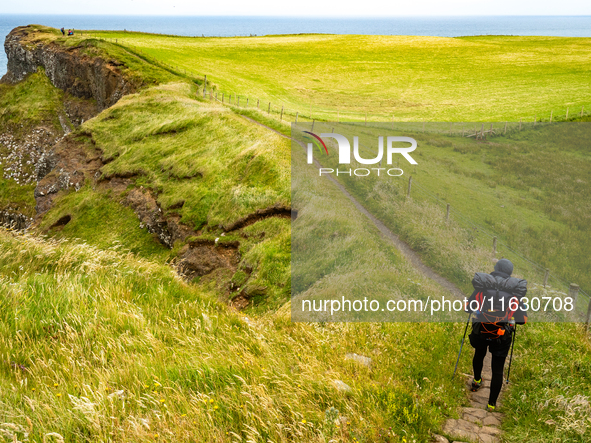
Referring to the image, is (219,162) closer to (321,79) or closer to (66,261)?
(66,261)

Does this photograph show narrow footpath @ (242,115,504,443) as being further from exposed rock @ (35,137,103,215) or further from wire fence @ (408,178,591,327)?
exposed rock @ (35,137,103,215)

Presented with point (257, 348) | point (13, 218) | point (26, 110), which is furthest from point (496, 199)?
point (26, 110)

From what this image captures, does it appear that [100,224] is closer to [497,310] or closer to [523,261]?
[523,261]

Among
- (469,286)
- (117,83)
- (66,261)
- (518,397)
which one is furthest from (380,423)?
(117,83)

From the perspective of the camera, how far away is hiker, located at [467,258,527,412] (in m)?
7.42

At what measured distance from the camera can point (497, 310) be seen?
7473 millimetres

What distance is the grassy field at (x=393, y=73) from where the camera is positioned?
53.9 meters

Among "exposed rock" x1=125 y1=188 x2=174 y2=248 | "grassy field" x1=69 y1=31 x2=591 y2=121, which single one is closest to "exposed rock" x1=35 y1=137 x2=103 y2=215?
"exposed rock" x1=125 y1=188 x2=174 y2=248

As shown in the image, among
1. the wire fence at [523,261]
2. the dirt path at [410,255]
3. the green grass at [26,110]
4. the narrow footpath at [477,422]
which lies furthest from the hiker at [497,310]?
the green grass at [26,110]

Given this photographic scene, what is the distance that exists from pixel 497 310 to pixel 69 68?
69317mm

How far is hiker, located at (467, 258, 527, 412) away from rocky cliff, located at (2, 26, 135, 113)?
164 ft

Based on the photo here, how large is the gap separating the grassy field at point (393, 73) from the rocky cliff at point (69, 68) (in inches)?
338

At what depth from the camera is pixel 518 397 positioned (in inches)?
308

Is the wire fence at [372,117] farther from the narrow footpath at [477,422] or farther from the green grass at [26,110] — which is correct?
the narrow footpath at [477,422]
